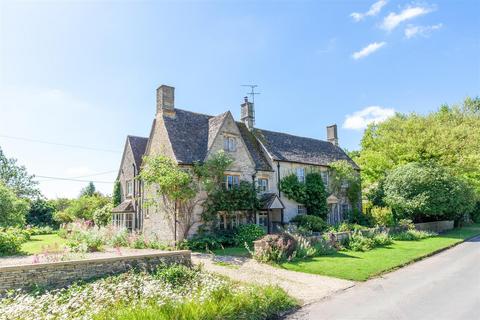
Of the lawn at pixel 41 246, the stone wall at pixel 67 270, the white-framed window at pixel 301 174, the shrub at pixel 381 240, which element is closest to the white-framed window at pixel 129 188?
the lawn at pixel 41 246

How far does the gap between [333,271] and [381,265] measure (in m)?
2.69

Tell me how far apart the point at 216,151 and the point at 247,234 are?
656 cm

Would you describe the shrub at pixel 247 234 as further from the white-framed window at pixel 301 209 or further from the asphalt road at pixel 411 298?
the asphalt road at pixel 411 298

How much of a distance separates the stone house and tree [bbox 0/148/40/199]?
3972cm

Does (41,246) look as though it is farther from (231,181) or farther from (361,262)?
(361,262)

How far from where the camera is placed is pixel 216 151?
2442 centimetres

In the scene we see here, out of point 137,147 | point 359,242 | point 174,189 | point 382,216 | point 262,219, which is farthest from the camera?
point 382,216

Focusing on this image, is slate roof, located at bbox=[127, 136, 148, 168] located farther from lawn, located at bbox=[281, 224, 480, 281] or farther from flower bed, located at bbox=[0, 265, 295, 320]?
flower bed, located at bbox=[0, 265, 295, 320]

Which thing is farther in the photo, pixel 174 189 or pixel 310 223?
pixel 310 223

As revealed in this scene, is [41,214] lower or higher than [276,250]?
higher

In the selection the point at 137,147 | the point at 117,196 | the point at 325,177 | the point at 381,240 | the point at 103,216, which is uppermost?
the point at 137,147

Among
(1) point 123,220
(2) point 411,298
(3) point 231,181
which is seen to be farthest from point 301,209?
(2) point 411,298

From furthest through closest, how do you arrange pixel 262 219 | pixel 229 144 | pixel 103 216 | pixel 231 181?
pixel 103 216 → pixel 262 219 → pixel 229 144 → pixel 231 181

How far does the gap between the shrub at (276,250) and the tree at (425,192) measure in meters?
19.1
